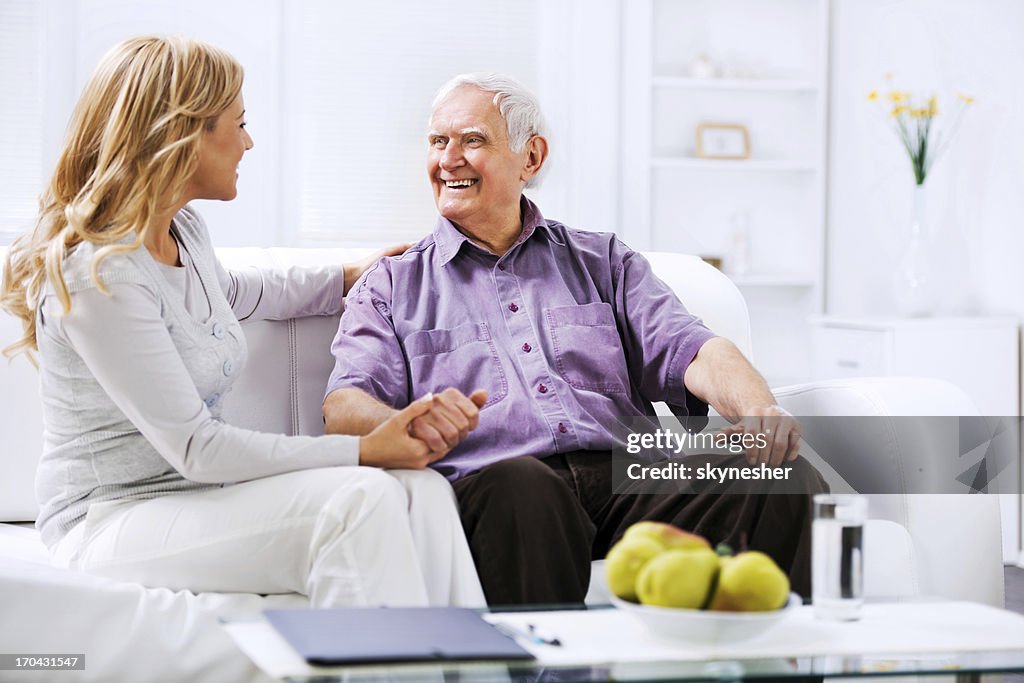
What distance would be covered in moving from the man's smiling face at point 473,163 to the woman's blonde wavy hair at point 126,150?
60cm

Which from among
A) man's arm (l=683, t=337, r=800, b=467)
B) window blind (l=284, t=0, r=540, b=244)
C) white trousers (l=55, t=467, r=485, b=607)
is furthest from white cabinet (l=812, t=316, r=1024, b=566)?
white trousers (l=55, t=467, r=485, b=607)

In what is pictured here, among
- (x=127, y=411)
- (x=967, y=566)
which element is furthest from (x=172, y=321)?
(x=967, y=566)

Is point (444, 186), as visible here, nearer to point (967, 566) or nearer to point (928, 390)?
point (928, 390)

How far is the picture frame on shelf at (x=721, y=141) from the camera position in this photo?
4.44 meters

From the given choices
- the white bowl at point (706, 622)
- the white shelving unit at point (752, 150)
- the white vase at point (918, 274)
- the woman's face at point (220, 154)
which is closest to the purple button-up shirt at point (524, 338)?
the woman's face at point (220, 154)

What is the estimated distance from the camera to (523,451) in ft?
6.09

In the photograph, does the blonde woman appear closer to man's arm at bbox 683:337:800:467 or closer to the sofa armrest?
man's arm at bbox 683:337:800:467

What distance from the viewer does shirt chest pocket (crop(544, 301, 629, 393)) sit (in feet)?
6.48

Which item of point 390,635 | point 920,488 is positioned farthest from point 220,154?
point 920,488

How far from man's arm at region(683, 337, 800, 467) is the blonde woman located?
0.46 m

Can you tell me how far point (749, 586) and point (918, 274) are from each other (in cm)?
293

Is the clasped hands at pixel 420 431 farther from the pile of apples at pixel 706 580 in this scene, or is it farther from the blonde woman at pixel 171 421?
the pile of apples at pixel 706 580

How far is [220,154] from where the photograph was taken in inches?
65.2

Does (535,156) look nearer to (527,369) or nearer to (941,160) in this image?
(527,369)
